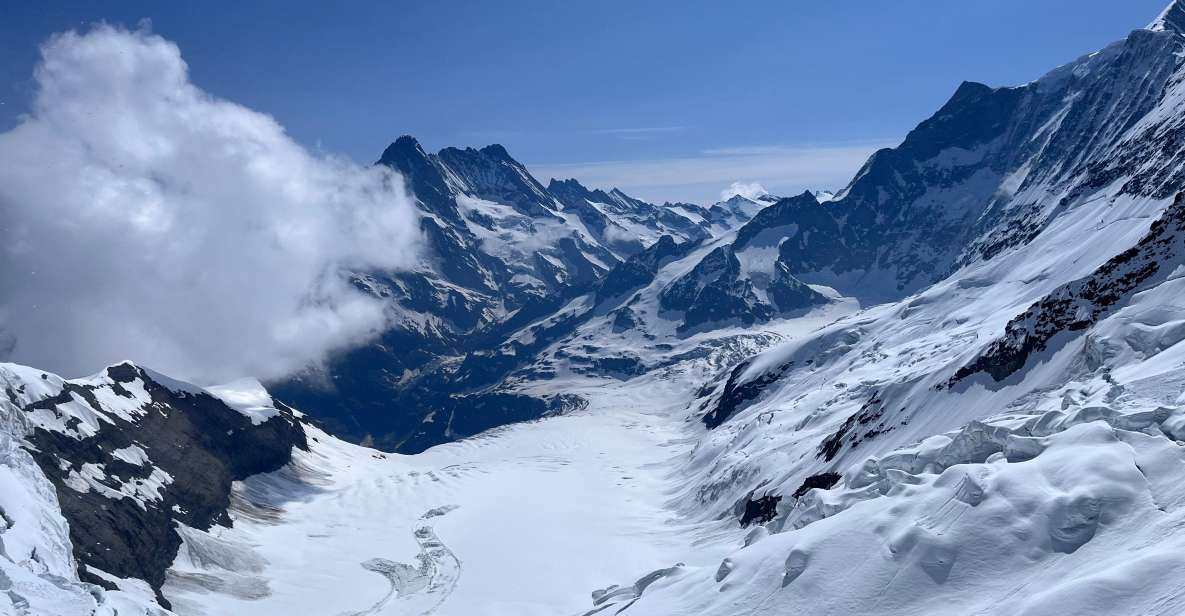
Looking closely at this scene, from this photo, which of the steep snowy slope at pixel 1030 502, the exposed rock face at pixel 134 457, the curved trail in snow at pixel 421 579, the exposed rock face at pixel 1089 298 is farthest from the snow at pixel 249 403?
the exposed rock face at pixel 1089 298

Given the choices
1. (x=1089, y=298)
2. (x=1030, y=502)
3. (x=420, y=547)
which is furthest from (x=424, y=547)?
(x=1030, y=502)

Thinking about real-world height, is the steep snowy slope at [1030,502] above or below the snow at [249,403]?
below

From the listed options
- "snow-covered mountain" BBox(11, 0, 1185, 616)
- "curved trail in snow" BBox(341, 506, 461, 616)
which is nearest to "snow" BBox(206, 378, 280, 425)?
"snow-covered mountain" BBox(11, 0, 1185, 616)

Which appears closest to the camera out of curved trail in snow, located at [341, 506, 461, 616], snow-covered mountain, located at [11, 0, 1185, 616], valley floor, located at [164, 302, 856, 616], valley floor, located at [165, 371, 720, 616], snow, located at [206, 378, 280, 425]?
snow-covered mountain, located at [11, 0, 1185, 616]

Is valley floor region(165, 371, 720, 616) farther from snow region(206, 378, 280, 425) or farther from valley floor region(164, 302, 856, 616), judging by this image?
snow region(206, 378, 280, 425)

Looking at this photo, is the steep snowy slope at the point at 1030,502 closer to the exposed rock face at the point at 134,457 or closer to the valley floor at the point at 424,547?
the valley floor at the point at 424,547

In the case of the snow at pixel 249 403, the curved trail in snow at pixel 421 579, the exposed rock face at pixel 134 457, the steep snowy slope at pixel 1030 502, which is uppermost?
the snow at pixel 249 403

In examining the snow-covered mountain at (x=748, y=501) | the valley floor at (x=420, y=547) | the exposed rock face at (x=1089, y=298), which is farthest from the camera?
the valley floor at (x=420, y=547)

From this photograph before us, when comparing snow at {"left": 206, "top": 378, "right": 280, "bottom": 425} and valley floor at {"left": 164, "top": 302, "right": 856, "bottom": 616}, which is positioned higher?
snow at {"left": 206, "top": 378, "right": 280, "bottom": 425}

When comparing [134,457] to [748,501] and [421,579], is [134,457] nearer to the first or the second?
[421,579]
